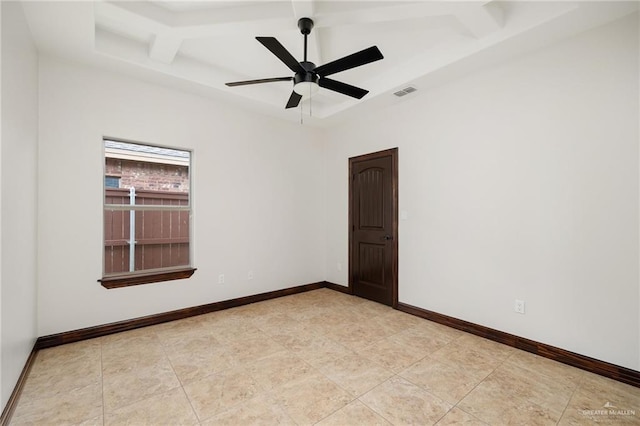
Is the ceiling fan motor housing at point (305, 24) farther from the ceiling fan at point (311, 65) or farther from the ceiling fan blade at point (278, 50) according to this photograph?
the ceiling fan blade at point (278, 50)

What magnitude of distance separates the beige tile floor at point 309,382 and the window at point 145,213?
0.85 metres

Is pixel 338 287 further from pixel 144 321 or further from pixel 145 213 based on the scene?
pixel 145 213

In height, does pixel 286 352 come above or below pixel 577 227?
below

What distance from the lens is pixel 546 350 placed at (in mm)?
2646

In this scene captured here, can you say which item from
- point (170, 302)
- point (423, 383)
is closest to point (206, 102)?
point (170, 302)

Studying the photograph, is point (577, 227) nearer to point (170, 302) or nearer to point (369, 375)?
point (369, 375)

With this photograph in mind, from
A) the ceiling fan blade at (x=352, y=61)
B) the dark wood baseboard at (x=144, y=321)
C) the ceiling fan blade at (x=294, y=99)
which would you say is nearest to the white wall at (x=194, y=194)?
the dark wood baseboard at (x=144, y=321)

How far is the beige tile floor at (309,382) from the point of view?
1.88 metres

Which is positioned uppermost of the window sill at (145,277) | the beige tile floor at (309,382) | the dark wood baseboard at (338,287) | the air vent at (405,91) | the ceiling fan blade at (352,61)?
the air vent at (405,91)

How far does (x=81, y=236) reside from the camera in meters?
2.99

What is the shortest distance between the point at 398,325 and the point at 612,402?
1769 mm

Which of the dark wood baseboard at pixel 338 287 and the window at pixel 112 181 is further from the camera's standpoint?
the dark wood baseboard at pixel 338 287

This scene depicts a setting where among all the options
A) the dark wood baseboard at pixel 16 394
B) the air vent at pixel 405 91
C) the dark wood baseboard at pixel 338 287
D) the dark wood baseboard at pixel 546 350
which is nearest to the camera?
the dark wood baseboard at pixel 16 394

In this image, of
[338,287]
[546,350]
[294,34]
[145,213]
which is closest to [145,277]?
[145,213]
